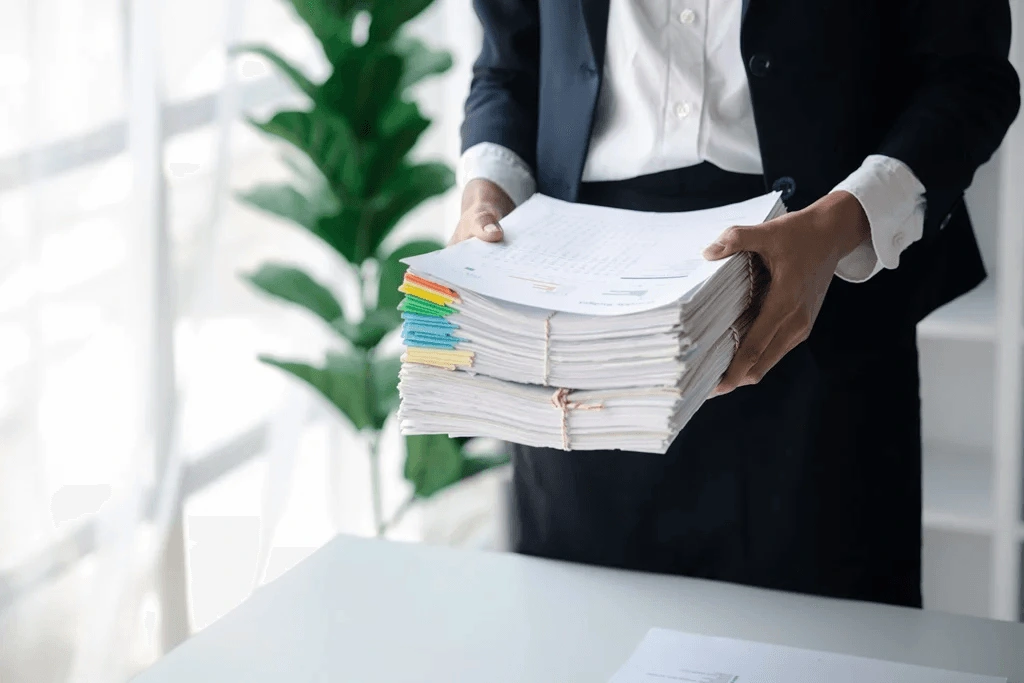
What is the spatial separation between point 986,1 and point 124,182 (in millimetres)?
1299

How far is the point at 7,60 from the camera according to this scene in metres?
1.55

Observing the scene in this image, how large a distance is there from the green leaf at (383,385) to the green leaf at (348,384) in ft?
0.05

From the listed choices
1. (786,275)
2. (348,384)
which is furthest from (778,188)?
(348,384)

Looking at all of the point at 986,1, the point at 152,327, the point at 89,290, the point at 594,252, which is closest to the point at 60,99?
the point at 89,290

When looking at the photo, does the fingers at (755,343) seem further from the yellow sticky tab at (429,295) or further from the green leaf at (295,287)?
the green leaf at (295,287)

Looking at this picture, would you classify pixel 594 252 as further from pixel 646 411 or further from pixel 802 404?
pixel 802 404

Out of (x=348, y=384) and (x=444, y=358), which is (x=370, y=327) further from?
(x=444, y=358)

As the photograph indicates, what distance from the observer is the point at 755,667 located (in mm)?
931

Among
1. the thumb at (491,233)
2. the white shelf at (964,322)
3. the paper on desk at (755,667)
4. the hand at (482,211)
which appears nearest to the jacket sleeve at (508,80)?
the hand at (482,211)

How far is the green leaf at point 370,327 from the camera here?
203 centimetres

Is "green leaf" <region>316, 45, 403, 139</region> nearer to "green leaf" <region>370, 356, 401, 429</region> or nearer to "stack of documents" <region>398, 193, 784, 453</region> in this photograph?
"green leaf" <region>370, 356, 401, 429</region>

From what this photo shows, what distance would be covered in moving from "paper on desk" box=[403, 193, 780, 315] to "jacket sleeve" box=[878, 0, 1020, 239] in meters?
0.19

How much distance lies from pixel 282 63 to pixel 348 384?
58 centimetres

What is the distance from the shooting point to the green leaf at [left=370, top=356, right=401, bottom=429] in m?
2.10
